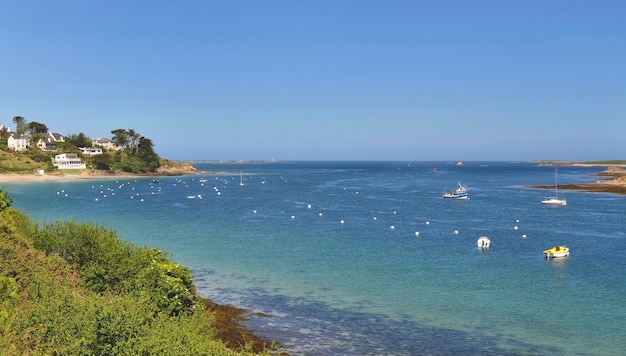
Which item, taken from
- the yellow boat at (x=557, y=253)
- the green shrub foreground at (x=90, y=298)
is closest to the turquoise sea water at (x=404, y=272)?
the yellow boat at (x=557, y=253)

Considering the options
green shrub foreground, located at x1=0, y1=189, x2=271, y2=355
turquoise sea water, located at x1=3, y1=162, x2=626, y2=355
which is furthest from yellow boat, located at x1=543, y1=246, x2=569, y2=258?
green shrub foreground, located at x1=0, y1=189, x2=271, y2=355

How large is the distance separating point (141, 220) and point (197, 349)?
77008 millimetres

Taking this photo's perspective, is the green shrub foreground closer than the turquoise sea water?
Yes

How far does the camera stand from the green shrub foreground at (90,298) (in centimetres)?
2002

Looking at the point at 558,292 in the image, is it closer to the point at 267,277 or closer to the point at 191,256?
Result: the point at 267,277

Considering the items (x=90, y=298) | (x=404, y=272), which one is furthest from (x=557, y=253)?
(x=90, y=298)

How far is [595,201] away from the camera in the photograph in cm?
12738

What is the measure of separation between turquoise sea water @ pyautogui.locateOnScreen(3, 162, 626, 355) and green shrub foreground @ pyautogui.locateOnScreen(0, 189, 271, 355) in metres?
7.94

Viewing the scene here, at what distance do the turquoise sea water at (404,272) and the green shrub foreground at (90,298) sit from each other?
7.94m

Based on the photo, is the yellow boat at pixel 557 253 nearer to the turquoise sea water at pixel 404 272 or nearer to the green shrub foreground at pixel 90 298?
the turquoise sea water at pixel 404 272

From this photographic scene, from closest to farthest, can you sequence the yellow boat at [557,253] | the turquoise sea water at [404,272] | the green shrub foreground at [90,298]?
the green shrub foreground at [90,298] < the turquoise sea water at [404,272] < the yellow boat at [557,253]

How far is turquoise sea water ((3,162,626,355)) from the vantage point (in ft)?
113

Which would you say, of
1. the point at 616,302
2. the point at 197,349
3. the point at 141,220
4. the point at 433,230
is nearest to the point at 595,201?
the point at 433,230

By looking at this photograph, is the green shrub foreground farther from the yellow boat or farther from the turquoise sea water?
the yellow boat
